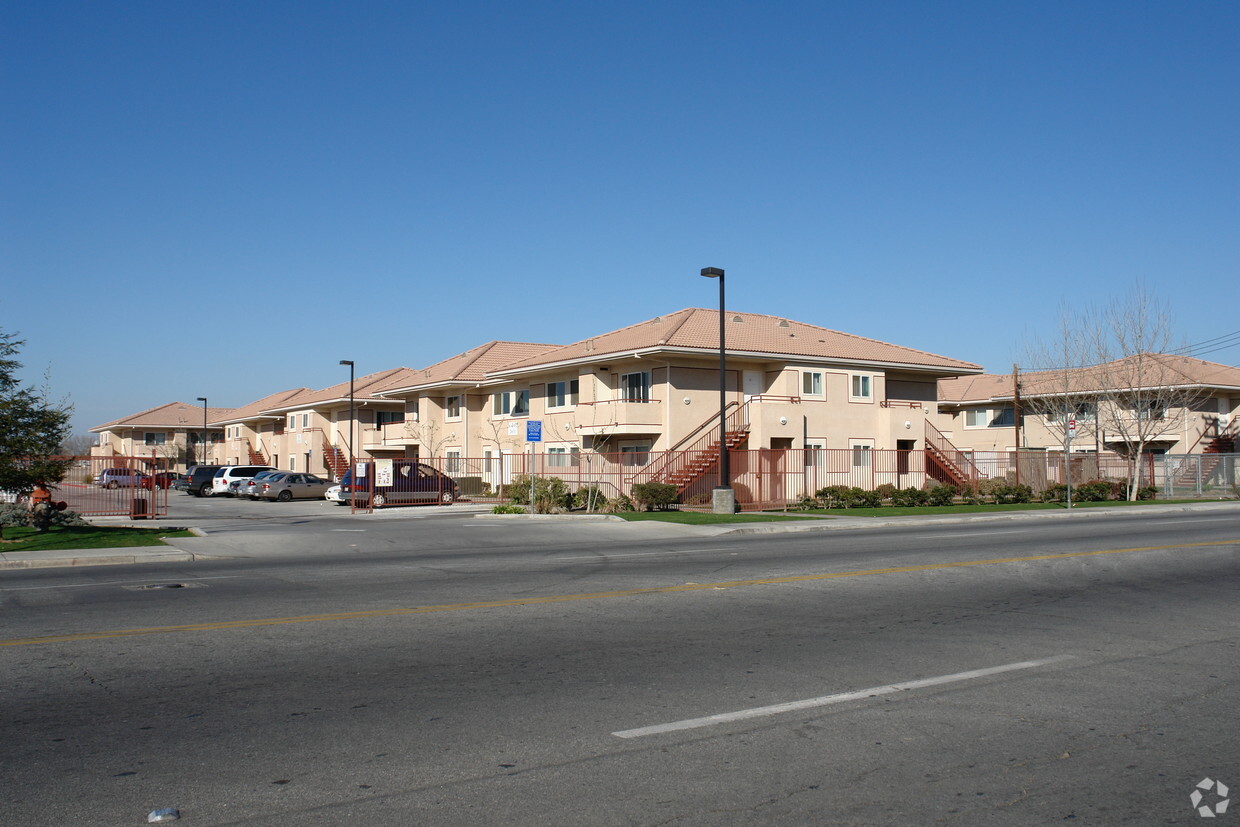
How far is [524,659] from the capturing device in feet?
28.5

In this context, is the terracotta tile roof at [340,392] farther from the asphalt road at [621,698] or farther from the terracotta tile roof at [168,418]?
the asphalt road at [621,698]

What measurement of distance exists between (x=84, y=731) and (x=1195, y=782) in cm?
643

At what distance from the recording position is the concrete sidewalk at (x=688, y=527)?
18.0 m

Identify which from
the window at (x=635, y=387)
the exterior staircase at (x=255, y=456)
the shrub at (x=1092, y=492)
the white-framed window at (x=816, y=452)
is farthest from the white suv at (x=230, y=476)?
the shrub at (x=1092, y=492)

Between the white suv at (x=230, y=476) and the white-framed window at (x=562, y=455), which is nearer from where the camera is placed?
the white-framed window at (x=562, y=455)

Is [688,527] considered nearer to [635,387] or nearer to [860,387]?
[635,387]

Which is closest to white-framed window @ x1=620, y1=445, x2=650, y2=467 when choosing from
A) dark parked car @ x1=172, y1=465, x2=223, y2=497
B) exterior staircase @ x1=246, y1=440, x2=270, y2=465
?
dark parked car @ x1=172, y1=465, x2=223, y2=497

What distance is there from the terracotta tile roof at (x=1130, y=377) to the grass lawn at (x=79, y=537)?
42341mm

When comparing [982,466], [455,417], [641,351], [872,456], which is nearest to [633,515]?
[641,351]

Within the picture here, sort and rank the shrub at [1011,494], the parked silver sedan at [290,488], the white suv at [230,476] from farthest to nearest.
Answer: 1. the white suv at [230,476]
2. the parked silver sedan at [290,488]
3. the shrub at [1011,494]

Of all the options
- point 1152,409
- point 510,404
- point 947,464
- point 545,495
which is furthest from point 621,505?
point 1152,409

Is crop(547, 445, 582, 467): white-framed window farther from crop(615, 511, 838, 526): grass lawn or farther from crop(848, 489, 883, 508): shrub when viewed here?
crop(848, 489, 883, 508): shrub

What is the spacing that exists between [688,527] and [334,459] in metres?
45.3

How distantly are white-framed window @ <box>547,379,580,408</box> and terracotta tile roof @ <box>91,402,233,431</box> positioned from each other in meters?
60.6
